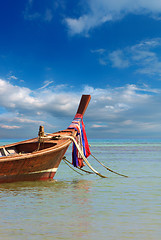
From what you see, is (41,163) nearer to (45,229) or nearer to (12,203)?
(12,203)

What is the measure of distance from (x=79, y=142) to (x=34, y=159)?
4.61 metres

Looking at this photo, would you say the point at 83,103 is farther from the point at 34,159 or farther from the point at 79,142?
the point at 34,159

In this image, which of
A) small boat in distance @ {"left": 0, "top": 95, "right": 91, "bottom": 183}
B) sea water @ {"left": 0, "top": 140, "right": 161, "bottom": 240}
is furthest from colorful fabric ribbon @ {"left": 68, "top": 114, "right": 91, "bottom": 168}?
sea water @ {"left": 0, "top": 140, "right": 161, "bottom": 240}

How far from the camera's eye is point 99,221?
625 centimetres

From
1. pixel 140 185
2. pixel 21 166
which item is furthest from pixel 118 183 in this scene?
pixel 21 166

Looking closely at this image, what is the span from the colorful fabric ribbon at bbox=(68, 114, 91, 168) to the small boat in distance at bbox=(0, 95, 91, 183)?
574 mm

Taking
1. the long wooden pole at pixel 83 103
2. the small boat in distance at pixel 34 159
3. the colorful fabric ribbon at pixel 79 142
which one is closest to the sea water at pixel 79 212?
the small boat in distance at pixel 34 159

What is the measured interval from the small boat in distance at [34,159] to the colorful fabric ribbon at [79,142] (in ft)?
1.88

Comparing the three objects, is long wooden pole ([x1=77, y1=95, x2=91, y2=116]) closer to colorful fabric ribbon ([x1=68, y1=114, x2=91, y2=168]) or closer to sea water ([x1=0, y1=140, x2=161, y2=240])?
colorful fabric ribbon ([x1=68, y1=114, x2=91, y2=168])

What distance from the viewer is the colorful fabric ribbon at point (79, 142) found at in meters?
14.1

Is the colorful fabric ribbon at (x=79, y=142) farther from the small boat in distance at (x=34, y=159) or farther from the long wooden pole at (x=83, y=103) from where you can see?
the long wooden pole at (x=83, y=103)

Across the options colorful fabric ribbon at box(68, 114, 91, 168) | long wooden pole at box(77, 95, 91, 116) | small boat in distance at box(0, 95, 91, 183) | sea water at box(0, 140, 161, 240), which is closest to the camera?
sea water at box(0, 140, 161, 240)

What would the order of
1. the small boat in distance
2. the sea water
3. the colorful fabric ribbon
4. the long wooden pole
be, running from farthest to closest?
the long wooden pole
the colorful fabric ribbon
the small boat in distance
the sea water

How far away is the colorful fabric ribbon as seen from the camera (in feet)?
46.4
